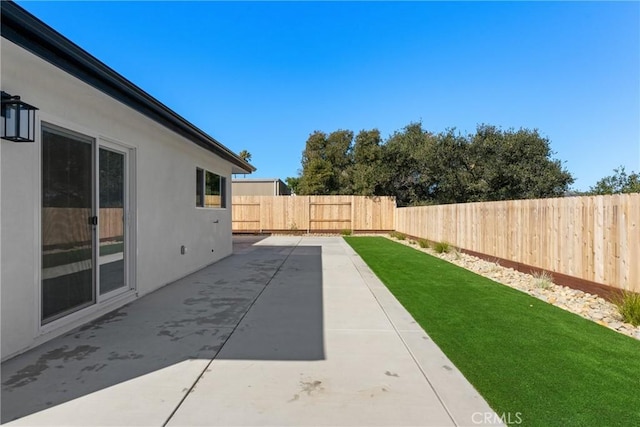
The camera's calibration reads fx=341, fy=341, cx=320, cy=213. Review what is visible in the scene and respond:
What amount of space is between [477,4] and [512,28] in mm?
1999

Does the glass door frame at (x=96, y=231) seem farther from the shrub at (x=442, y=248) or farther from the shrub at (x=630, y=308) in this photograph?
the shrub at (x=442, y=248)

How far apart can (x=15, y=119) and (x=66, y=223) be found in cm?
138

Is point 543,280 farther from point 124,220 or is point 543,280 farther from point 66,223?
point 66,223

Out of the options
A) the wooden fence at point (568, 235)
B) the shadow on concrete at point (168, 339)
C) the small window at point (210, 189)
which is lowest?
the shadow on concrete at point (168, 339)

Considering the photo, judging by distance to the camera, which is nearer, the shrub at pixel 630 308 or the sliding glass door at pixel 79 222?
the sliding glass door at pixel 79 222

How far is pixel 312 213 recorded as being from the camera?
70.2 ft

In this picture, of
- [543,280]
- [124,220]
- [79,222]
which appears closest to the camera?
[79,222]

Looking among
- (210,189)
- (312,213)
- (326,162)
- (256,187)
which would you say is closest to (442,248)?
(210,189)

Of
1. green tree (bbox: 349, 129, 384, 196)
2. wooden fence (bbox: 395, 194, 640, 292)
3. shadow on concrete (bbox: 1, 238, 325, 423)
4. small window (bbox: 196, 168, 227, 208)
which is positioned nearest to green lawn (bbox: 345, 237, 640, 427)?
wooden fence (bbox: 395, 194, 640, 292)

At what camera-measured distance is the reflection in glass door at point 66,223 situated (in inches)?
154

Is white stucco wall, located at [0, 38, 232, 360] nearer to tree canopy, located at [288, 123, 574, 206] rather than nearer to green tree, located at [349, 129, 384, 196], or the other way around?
green tree, located at [349, 129, 384, 196]

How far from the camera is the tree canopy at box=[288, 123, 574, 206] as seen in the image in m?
18.9
